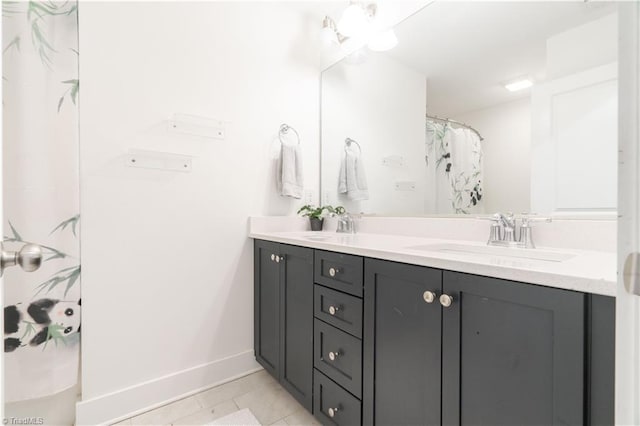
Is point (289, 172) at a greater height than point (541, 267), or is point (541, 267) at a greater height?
point (289, 172)

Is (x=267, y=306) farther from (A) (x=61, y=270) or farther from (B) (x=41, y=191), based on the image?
(B) (x=41, y=191)

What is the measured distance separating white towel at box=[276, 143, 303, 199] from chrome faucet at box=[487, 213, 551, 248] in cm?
112

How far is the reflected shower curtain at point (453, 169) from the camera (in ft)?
4.48

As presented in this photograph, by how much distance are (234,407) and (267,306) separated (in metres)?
0.50

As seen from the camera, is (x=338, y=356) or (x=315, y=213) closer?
(x=338, y=356)

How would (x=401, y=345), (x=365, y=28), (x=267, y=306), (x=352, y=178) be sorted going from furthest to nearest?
(x=352, y=178), (x=365, y=28), (x=267, y=306), (x=401, y=345)

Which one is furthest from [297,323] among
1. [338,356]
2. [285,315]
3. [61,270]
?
[61,270]

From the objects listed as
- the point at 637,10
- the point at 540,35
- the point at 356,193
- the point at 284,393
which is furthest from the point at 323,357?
the point at 540,35

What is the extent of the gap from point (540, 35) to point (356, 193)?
46.4 inches

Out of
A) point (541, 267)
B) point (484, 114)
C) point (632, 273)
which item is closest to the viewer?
point (632, 273)

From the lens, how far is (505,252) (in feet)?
3.69

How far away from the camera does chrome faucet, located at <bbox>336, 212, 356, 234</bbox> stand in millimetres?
Result: 1876

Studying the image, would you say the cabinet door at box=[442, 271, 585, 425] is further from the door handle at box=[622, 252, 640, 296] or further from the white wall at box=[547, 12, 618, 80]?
the white wall at box=[547, 12, 618, 80]

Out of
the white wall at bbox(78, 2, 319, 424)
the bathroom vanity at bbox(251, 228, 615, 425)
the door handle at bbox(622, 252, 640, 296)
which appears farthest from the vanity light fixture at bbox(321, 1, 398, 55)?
the door handle at bbox(622, 252, 640, 296)
